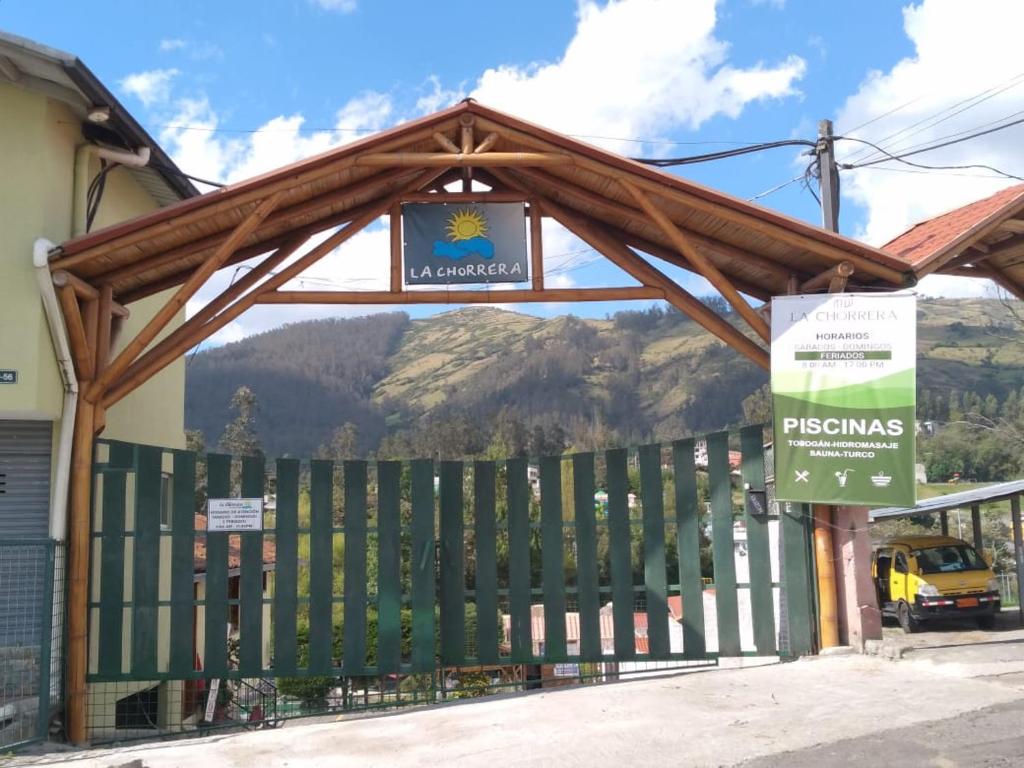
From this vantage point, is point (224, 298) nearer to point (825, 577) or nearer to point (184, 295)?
point (184, 295)

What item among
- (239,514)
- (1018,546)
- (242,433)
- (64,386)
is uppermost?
(242,433)

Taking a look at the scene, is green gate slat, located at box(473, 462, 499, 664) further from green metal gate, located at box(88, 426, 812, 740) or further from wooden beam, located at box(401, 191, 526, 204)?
wooden beam, located at box(401, 191, 526, 204)

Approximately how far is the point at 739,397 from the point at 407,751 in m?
144

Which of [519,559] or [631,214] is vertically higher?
[631,214]

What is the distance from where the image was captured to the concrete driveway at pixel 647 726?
675 centimetres

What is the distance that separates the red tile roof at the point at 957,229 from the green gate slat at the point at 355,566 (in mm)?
6135

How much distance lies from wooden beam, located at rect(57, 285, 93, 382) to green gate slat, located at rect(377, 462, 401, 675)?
3.12 meters

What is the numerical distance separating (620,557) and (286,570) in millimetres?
3480

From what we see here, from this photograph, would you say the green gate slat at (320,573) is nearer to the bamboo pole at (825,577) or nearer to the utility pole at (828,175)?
the bamboo pole at (825,577)

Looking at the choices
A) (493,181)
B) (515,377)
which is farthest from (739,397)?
(493,181)

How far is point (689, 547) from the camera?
9.79 meters

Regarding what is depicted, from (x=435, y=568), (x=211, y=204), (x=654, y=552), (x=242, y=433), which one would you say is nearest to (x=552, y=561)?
(x=654, y=552)

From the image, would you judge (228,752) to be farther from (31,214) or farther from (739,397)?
(739,397)

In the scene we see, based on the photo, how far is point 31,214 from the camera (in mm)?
9367
